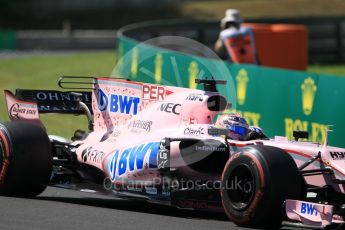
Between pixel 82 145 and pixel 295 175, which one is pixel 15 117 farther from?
pixel 295 175

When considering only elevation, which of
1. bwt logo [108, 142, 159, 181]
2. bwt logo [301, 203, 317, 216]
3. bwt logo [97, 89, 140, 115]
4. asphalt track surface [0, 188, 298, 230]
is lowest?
asphalt track surface [0, 188, 298, 230]

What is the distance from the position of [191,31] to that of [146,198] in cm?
2238

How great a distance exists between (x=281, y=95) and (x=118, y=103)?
16.1 feet

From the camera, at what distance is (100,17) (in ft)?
195

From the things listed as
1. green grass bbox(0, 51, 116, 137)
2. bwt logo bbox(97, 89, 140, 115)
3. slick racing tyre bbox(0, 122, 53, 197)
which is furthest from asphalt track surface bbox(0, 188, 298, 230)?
green grass bbox(0, 51, 116, 137)

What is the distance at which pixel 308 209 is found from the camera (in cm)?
902

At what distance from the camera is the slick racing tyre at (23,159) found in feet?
36.8

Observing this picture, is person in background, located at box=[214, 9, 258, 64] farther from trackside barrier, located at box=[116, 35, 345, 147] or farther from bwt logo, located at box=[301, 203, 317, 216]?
bwt logo, located at box=[301, 203, 317, 216]

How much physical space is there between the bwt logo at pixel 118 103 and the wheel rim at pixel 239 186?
2138 mm

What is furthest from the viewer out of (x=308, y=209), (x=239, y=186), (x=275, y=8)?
(x=275, y=8)

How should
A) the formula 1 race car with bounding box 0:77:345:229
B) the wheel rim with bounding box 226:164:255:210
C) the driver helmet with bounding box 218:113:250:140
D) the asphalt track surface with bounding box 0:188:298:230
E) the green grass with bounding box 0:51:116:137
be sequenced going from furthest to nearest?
the green grass with bounding box 0:51:116:137 < the driver helmet with bounding box 218:113:250:140 < the wheel rim with bounding box 226:164:255:210 < the asphalt track surface with bounding box 0:188:298:230 < the formula 1 race car with bounding box 0:77:345:229

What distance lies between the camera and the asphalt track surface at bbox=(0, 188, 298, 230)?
933 cm

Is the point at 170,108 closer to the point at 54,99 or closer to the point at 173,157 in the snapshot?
the point at 173,157

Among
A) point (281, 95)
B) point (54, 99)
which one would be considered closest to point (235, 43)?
point (281, 95)
